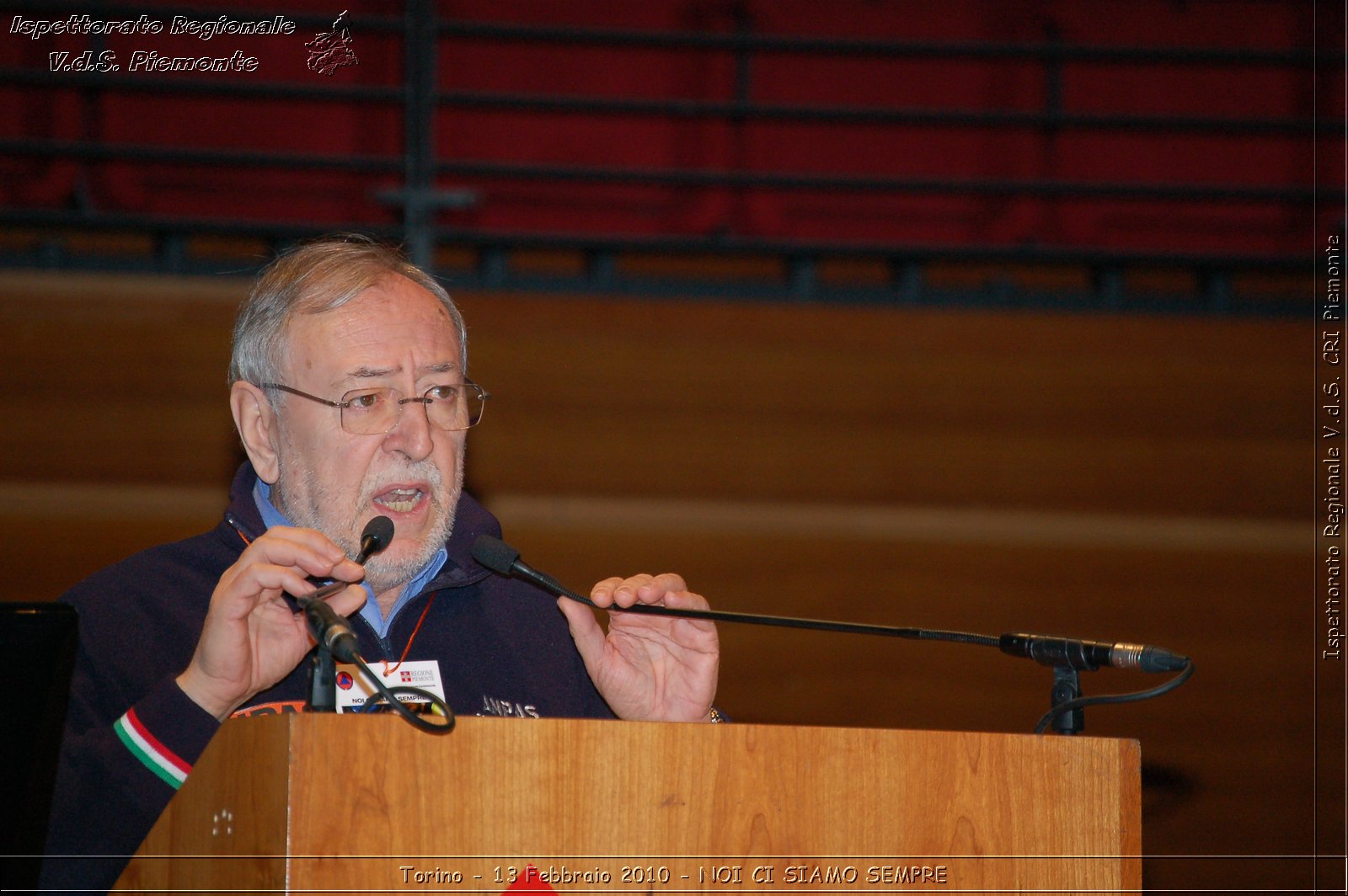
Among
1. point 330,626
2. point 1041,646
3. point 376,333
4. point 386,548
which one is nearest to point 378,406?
point 376,333

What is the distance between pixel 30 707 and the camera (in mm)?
1319

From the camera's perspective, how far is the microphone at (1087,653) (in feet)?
4.27

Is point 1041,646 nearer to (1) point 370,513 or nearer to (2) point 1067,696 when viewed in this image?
(2) point 1067,696

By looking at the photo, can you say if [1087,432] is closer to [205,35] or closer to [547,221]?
[547,221]

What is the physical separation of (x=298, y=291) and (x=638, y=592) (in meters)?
0.75

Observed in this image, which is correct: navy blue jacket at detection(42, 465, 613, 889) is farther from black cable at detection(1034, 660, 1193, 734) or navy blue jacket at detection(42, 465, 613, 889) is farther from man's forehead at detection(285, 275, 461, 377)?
black cable at detection(1034, 660, 1193, 734)

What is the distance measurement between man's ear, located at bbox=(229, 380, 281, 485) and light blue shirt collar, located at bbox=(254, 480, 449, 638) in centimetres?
3

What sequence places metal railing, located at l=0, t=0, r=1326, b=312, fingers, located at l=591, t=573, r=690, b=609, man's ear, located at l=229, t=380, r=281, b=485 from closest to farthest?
fingers, located at l=591, t=573, r=690, b=609 → man's ear, located at l=229, t=380, r=281, b=485 → metal railing, located at l=0, t=0, r=1326, b=312

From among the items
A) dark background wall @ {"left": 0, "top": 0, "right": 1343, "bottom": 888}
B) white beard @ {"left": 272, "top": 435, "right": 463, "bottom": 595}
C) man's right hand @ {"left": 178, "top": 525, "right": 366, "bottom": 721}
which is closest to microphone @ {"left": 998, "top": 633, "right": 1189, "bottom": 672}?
man's right hand @ {"left": 178, "top": 525, "right": 366, "bottom": 721}

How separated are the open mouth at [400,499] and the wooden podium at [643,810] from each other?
2.42 feet

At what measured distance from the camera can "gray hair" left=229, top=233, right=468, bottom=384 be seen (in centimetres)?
197

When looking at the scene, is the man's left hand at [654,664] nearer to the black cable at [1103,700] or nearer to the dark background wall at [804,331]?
the black cable at [1103,700]

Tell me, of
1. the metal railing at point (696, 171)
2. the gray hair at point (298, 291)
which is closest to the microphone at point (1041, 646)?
the gray hair at point (298, 291)

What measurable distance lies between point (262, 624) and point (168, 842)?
0.29 metres
